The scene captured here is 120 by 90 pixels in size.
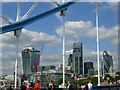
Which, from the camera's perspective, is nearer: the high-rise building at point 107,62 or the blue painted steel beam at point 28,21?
the blue painted steel beam at point 28,21

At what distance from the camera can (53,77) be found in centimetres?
16400

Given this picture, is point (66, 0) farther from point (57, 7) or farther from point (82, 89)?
point (82, 89)

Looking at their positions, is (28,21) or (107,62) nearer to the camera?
(28,21)

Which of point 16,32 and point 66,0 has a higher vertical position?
point 66,0

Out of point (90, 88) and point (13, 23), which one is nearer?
point (90, 88)

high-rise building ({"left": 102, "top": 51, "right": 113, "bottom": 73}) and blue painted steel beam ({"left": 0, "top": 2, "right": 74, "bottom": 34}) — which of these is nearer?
blue painted steel beam ({"left": 0, "top": 2, "right": 74, "bottom": 34})

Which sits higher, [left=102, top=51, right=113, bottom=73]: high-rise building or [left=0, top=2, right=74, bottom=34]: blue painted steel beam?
[left=0, top=2, right=74, bottom=34]: blue painted steel beam

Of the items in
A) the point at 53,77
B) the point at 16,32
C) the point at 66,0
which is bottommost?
the point at 53,77

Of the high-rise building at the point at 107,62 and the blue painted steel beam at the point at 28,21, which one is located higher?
the blue painted steel beam at the point at 28,21

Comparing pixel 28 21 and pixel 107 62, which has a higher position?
pixel 28 21

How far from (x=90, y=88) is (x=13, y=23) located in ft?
29.4

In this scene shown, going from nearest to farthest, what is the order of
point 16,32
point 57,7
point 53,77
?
point 16,32, point 57,7, point 53,77

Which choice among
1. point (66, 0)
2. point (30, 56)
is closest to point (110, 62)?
point (30, 56)

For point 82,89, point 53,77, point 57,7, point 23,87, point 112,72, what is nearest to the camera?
point 23,87
